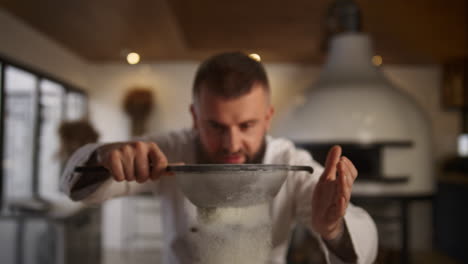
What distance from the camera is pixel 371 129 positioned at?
Result: 3.14 ft

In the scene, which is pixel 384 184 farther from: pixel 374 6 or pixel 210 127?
pixel 210 127

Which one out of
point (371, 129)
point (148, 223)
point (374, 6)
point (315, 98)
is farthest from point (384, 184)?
point (148, 223)

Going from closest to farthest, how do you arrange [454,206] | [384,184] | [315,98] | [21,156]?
[21,156], [384,184], [315,98], [454,206]

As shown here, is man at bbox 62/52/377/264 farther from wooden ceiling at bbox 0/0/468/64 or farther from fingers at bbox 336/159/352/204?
wooden ceiling at bbox 0/0/468/64

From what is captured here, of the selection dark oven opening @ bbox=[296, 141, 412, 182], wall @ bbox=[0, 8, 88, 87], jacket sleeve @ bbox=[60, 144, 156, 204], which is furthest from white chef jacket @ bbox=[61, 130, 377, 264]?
dark oven opening @ bbox=[296, 141, 412, 182]

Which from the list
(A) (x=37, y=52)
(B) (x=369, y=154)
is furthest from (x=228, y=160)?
(B) (x=369, y=154)

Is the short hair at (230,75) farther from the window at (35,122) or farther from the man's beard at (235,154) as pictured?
the window at (35,122)

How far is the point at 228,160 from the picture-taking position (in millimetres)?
351

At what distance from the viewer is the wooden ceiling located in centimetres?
44

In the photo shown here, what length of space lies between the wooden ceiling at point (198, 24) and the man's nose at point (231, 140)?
6.4 inches

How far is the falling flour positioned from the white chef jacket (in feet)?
0.05

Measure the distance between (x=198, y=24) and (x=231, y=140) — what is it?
1.00 ft

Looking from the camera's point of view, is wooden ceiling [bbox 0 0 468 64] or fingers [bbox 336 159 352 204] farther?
wooden ceiling [bbox 0 0 468 64]

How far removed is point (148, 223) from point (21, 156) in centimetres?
22
